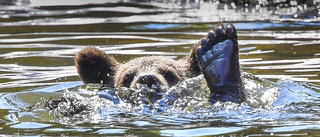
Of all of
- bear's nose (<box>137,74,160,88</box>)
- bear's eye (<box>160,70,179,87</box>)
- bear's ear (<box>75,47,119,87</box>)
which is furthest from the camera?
bear's ear (<box>75,47,119,87</box>)

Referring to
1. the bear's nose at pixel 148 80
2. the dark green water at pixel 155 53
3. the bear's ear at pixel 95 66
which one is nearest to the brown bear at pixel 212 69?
the bear's nose at pixel 148 80

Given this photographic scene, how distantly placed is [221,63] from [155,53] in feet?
12.1

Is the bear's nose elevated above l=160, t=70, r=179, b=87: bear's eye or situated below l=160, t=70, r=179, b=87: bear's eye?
above

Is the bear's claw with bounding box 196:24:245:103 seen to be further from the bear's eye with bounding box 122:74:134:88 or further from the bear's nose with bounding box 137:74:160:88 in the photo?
the bear's eye with bounding box 122:74:134:88

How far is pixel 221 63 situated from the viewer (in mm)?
7043

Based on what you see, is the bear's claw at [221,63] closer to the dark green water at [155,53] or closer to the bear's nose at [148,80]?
the dark green water at [155,53]

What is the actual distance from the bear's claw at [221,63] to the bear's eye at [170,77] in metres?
0.80

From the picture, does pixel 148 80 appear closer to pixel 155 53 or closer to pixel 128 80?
pixel 128 80

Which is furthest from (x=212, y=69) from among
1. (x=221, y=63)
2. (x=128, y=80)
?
(x=128, y=80)

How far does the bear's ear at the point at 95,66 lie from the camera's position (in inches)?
333

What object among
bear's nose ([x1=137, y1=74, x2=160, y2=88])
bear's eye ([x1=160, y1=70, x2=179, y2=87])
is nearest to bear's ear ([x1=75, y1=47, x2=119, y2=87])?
bear's eye ([x1=160, y1=70, x2=179, y2=87])

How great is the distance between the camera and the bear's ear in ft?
27.8

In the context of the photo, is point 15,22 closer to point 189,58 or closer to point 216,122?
point 189,58

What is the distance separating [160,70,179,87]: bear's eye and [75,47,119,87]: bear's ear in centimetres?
105
